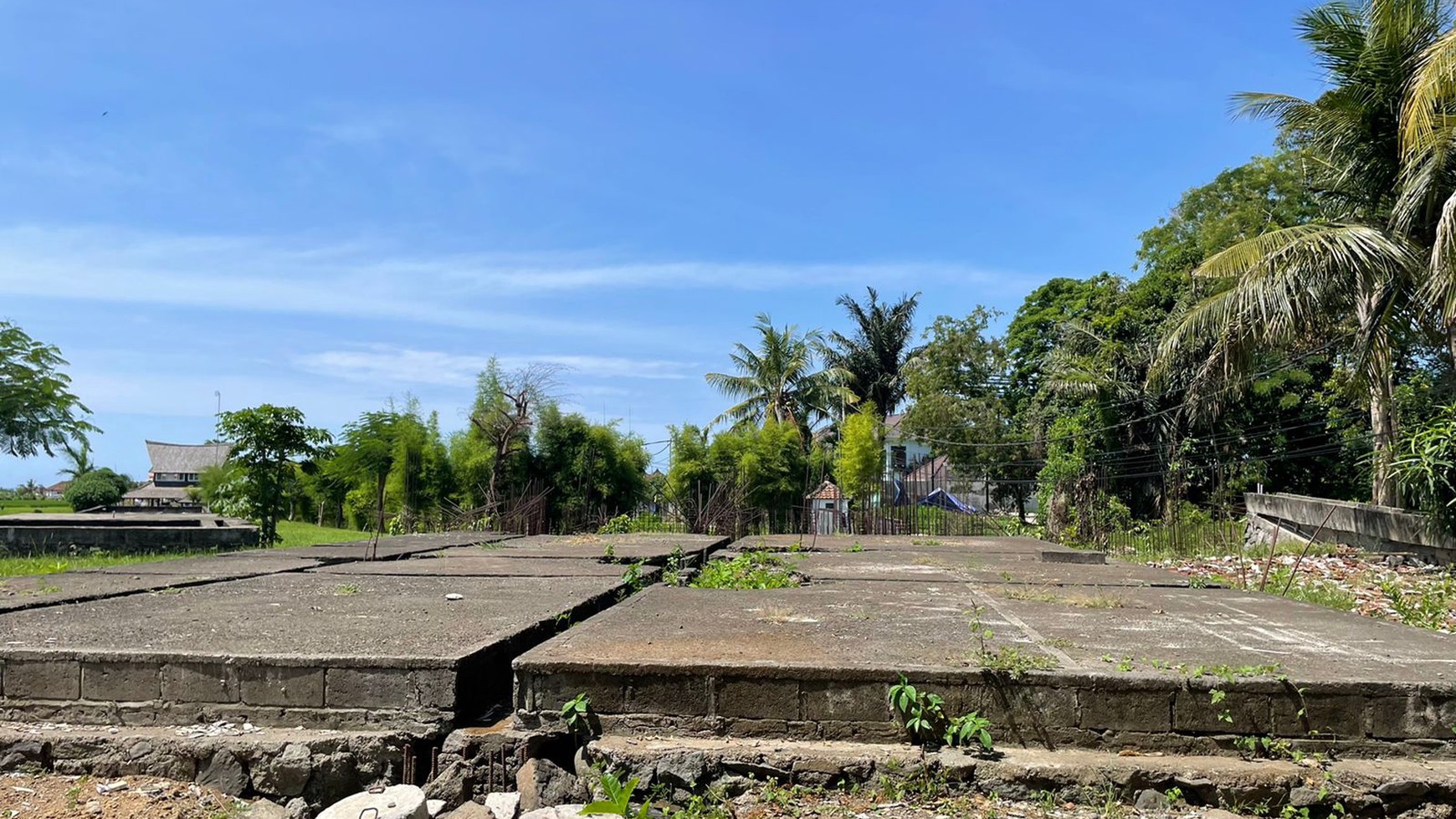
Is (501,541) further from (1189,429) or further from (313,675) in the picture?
(1189,429)

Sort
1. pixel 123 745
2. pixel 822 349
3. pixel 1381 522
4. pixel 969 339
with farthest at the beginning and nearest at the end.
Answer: pixel 822 349 < pixel 969 339 < pixel 1381 522 < pixel 123 745

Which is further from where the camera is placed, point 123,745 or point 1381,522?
point 1381,522

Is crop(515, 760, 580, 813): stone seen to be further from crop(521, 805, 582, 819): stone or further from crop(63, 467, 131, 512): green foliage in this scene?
crop(63, 467, 131, 512): green foliage

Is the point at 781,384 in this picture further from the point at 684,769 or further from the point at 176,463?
the point at 176,463

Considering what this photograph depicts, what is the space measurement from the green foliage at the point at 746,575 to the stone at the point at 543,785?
3.50m

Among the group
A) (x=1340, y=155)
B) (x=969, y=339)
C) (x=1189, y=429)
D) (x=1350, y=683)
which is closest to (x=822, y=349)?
(x=969, y=339)

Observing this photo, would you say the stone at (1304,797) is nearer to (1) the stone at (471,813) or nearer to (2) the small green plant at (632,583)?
(1) the stone at (471,813)

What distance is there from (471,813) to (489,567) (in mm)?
5186

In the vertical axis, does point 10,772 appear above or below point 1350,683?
below

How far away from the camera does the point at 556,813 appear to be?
128 inches

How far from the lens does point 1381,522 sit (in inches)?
429

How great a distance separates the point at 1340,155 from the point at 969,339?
15381 millimetres

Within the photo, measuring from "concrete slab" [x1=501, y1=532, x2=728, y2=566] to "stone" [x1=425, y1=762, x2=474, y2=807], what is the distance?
5095 millimetres

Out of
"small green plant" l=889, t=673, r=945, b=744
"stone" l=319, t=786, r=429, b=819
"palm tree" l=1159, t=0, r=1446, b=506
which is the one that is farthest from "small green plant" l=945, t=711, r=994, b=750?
"palm tree" l=1159, t=0, r=1446, b=506
